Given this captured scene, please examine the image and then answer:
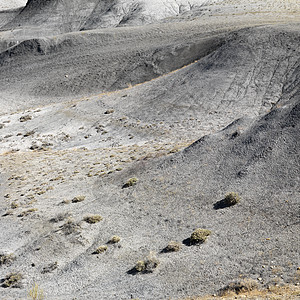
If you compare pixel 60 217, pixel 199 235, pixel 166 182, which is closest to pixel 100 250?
pixel 199 235

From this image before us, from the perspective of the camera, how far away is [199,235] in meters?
13.1

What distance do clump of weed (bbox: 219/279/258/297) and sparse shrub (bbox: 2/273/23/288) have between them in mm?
7478

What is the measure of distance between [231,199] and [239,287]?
17.2 feet

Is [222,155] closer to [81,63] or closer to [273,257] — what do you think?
[273,257]

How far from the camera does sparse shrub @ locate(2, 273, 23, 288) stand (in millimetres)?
13023

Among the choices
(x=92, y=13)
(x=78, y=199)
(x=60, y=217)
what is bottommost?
(x=78, y=199)

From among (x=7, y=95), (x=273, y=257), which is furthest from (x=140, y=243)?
(x=7, y=95)

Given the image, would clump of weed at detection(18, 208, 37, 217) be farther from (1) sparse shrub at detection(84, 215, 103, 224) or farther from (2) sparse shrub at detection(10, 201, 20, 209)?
(1) sparse shrub at detection(84, 215, 103, 224)

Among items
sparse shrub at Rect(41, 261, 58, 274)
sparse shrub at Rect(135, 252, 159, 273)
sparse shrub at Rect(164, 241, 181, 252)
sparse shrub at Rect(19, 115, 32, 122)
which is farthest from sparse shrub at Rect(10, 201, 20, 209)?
sparse shrub at Rect(19, 115, 32, 122)

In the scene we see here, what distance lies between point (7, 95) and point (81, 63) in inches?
523

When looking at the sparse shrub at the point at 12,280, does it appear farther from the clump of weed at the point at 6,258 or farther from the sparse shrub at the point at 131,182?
the sparse shrub at the point at 131,182

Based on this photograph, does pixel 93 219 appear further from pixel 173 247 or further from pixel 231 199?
pixel 231 199

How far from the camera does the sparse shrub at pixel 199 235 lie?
1303 cm

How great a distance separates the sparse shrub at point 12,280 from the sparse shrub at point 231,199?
8525 millimetres
